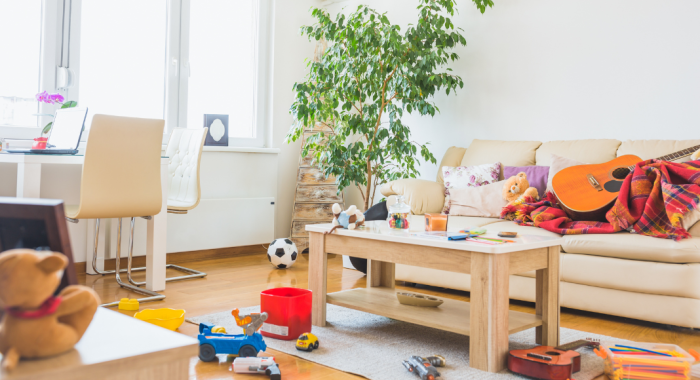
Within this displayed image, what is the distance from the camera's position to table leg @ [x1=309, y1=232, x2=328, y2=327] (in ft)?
7.34

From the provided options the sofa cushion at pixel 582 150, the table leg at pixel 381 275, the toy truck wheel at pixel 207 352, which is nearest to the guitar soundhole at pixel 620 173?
the sofa cushion at pixel 582 150

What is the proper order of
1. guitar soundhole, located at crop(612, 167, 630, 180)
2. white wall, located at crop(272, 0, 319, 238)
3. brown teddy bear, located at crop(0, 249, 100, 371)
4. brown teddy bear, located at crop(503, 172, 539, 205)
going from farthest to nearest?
Result: white wall, located at crop(272, 0, 319, 238) < brown teddy bear, located at crop(503, 172, 539, 205) < guitar soundhole, located at crop(612, 167, 630, 180) < brown teddy bear, located at crop(0, 249, 100, 371)

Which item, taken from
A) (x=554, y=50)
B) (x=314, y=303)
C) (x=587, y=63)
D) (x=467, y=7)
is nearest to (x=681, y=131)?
(x=587, y=63)

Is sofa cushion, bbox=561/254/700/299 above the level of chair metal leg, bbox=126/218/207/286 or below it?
above

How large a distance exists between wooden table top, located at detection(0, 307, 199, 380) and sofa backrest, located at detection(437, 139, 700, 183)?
2709 mm

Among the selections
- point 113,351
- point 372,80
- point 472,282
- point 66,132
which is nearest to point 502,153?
point 372,80

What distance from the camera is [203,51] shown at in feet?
13.3

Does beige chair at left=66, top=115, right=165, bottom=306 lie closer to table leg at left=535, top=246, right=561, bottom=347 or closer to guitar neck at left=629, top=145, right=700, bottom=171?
table leg at left=535, top=246, right=561, bottom=347

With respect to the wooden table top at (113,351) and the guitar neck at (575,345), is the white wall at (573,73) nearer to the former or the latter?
the guitar neck at (575,345)

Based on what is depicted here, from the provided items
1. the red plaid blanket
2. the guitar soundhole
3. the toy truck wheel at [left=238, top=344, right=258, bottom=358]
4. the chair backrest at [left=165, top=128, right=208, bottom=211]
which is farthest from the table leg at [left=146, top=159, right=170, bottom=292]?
the guitar soundhole

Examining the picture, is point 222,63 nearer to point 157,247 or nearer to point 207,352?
point 157,247

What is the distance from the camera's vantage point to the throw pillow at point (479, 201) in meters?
3.10

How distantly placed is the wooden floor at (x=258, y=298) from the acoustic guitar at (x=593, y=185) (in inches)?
19.2

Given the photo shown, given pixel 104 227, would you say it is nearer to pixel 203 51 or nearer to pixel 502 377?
pixel 203 51
